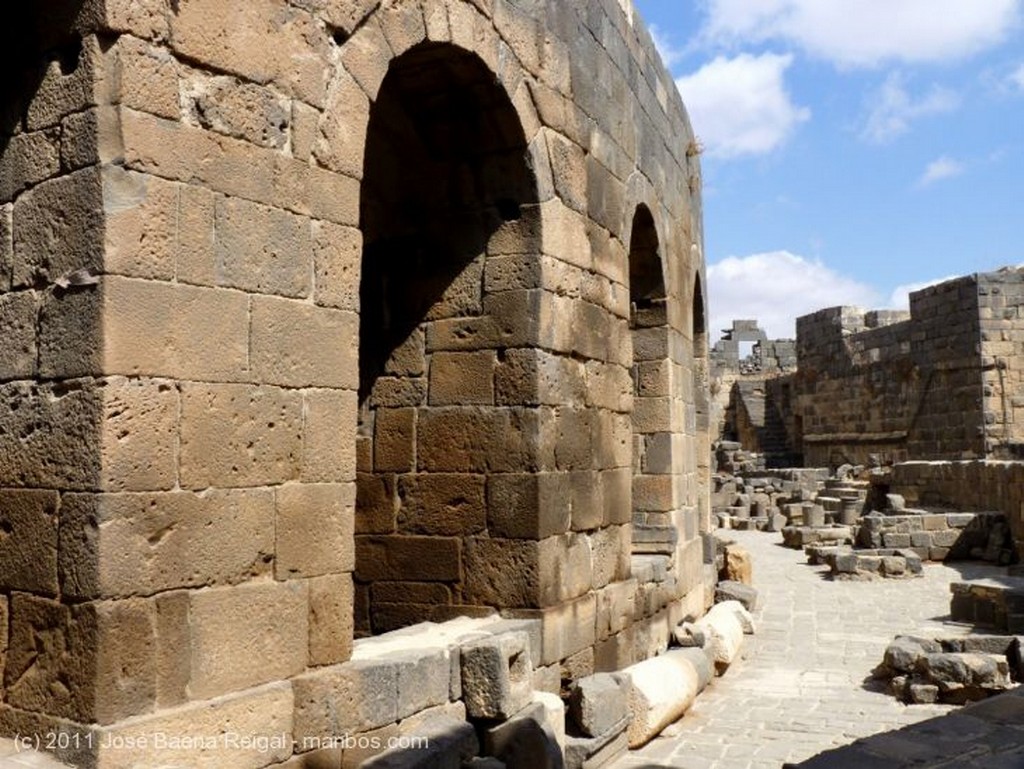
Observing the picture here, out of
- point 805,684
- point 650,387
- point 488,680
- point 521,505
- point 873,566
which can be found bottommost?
point 805,684

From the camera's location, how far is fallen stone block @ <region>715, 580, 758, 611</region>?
10576mm

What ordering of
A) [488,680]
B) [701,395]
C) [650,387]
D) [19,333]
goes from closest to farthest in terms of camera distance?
[19,333] → [488,680] → [650,387] → [701,395]

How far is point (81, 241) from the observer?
3.33 metres

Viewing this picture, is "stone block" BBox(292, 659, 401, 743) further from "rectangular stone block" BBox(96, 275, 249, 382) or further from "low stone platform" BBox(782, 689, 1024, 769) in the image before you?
"low stone platform" BBox(782, 689, 1024, 769)

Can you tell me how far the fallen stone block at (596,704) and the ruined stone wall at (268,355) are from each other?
0.88 feet

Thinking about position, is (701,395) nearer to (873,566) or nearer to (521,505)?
(873,566)

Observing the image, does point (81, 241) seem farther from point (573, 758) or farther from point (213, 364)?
point (573, 758)

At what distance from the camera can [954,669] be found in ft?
22.9

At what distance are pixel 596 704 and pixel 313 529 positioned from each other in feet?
7.60

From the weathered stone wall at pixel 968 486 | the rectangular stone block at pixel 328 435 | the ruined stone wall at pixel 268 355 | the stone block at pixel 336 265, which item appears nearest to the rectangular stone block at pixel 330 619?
the ruined stone wall at pixel 268 355

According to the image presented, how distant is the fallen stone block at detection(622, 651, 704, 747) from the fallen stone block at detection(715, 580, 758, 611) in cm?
367

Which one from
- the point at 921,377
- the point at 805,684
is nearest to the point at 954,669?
the point at 805,684

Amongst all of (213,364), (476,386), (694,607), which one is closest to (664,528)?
(694,607)

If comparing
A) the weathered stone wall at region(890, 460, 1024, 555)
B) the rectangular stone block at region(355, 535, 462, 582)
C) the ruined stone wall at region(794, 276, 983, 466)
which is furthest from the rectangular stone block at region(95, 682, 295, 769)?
the ruined stone wall at region(794, 276, 983, 466)
